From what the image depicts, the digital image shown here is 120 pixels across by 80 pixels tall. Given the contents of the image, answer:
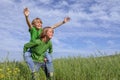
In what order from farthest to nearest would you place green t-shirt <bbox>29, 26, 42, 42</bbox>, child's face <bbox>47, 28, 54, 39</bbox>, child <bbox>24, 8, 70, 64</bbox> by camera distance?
green t-shirt <bbox>29, 26, 42, 42</bbox>, child <bbox>24, 8, 70, 64</bbox>, child's face <bbox>47, 28, 54, 39</bbox>

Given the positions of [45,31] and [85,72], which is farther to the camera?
[85,72]

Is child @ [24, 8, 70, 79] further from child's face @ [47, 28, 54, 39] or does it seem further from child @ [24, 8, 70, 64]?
child's face @ [47, 28, 54, 39]

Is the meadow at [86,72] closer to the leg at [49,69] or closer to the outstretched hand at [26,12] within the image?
the leg at [49,69]

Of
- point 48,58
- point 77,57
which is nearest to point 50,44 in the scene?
point 48,58

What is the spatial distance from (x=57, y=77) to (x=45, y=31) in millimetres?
1633

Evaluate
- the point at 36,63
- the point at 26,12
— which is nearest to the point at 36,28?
the point at 26,12

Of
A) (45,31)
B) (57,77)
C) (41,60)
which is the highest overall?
(45,31)

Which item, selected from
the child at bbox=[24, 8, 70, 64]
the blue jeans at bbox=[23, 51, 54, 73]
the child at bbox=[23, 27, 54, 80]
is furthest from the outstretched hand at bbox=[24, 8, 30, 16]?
the blue jeans at bbox=[23, 51, 54, 73]

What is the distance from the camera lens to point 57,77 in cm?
867

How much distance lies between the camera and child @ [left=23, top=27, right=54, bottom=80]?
25.0 feet

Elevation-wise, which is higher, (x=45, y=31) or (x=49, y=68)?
(x=45, y=31)

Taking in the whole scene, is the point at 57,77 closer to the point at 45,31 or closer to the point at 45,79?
the point at 45,79

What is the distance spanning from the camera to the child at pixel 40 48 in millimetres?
7617

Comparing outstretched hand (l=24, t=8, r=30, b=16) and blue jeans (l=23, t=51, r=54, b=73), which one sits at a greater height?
outstretched hand (l=24, t=8, r=30, b=16)
